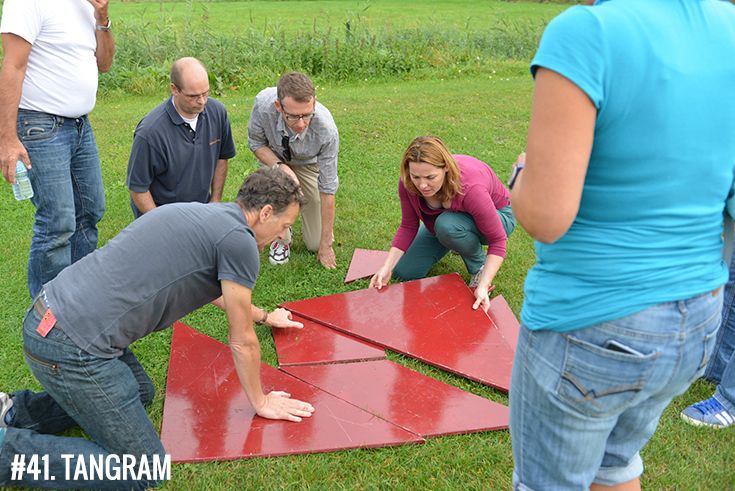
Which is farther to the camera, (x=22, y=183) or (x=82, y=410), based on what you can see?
(x=22, y=183)

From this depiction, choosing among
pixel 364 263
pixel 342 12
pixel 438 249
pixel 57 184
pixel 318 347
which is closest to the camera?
pixel 57 184

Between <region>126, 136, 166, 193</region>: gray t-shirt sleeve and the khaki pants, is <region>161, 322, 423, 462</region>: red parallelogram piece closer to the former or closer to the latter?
<region>126, 136, 166, 193</region>: gray t-shirt sleeve

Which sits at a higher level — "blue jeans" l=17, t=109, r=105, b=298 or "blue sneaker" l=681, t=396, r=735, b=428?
"blue jeans" l=17, t=109, r=105, b=298

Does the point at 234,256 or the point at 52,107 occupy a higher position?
the point at 52,107

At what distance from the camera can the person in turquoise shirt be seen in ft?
4.45

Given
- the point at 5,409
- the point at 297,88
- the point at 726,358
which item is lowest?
the point at 5,409

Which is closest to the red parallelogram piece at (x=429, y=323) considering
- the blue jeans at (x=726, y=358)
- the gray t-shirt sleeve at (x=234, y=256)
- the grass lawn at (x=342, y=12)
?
the blue jeans at (x=726, y=358)

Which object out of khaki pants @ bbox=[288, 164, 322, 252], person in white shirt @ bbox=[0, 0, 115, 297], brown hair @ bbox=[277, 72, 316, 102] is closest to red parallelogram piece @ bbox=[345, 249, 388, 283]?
khaki pants @ bbox=[288, 164, 322, 252]

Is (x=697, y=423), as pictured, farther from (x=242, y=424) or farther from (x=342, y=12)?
(x=342, y=12)

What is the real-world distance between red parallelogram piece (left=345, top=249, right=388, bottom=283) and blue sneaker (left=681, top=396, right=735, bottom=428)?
224cm

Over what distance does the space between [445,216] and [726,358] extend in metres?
1.82

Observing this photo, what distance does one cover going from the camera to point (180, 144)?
411 cm

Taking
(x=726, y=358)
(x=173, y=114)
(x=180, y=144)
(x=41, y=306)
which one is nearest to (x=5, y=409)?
(x=41, y=306)

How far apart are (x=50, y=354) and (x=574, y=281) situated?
80.0 inches
